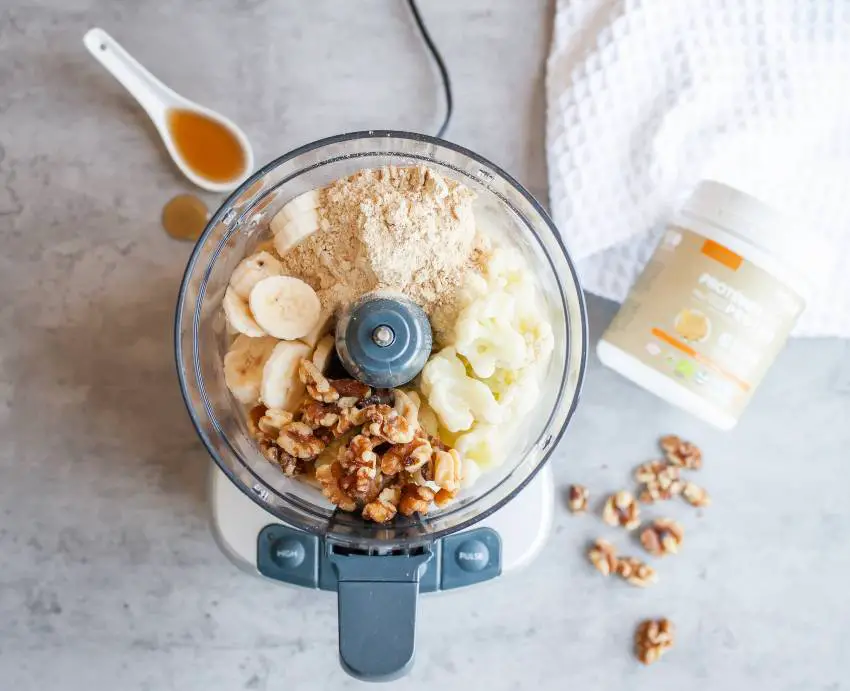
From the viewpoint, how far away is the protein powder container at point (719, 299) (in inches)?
26.3

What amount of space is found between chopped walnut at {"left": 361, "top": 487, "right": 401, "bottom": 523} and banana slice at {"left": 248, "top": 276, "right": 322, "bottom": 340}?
0.44ft

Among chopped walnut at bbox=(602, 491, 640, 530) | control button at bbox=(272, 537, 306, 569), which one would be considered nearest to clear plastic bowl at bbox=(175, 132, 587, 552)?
control button at bbox=(272, 537, 306, 569)

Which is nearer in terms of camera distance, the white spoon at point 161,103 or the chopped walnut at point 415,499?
the chopped walnut at point 415,499

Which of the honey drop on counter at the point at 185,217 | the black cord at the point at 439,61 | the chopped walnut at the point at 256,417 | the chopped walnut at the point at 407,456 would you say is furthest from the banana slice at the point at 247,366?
the black cord at the point at 439,61

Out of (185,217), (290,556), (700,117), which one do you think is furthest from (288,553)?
(700,117)

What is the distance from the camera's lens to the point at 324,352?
22.1 inches

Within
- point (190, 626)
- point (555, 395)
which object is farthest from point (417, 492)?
point (190, 626)

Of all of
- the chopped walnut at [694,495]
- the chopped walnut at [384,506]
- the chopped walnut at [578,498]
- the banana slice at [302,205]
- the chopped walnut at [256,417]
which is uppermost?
the banana slice at [302,205]

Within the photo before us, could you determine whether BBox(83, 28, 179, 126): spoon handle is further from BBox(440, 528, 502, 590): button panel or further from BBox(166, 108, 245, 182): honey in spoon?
BBox(440, 528, 502, 590): button panel

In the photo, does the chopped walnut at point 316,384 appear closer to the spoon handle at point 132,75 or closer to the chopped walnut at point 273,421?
the chopped walnut at point 273,421

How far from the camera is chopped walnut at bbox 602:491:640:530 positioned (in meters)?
0.78

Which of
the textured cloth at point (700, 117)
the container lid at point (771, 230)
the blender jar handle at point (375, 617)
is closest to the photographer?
the blender jar handle at point (375, 617)

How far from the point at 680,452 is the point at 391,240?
0.44m

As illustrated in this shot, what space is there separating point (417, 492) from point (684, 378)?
11.7 inches
